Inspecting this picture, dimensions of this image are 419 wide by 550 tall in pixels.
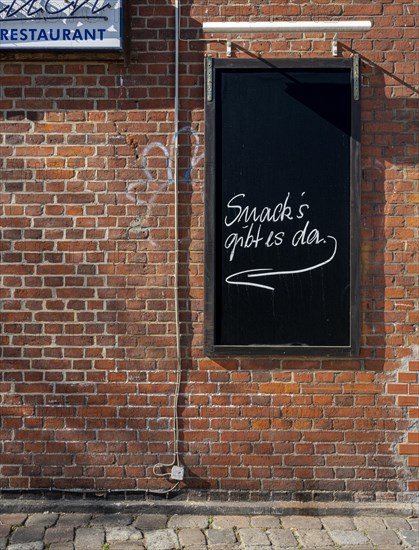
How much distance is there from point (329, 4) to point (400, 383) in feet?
9.20

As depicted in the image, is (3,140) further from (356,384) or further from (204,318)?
(356,384)

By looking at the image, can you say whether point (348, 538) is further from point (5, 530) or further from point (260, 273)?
point (5, 530)

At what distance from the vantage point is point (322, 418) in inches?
210

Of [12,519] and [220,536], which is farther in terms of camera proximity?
[12,519]

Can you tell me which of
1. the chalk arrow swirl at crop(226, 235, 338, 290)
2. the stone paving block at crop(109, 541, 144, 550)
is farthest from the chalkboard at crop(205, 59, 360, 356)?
the stone paving block at crop(109, 541, 144, 550)

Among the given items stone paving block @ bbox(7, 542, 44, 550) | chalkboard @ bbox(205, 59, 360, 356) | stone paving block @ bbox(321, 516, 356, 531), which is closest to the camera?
stone paving block @ bbox(7, 542, 44, 550)

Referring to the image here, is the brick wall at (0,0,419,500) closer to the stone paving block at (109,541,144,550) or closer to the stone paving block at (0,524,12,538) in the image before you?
the stone paving block at (0,524,12,538)

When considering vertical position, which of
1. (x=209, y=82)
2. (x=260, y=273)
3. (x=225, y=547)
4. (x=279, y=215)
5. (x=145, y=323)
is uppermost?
(x=209, y=82)

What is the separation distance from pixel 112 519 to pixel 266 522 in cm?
108

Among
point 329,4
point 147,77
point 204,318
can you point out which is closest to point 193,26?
point 147,77

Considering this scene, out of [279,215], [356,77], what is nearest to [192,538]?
[279,215]

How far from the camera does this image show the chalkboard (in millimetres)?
5277

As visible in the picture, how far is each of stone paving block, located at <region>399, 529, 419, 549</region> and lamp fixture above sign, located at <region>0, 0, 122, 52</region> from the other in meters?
3.90

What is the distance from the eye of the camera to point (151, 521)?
5137mm
